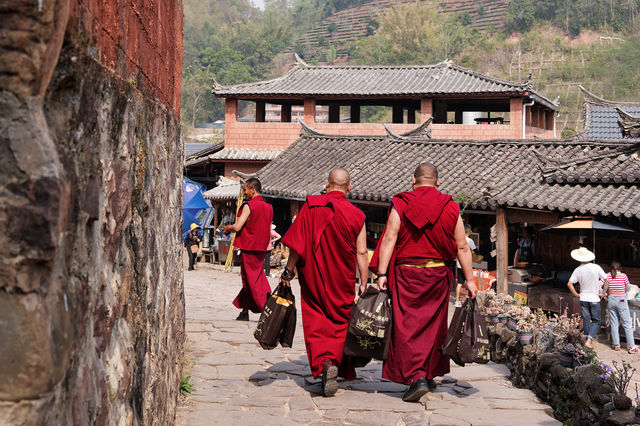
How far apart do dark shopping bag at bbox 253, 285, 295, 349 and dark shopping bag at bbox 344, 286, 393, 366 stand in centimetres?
52

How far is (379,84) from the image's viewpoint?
31844mm

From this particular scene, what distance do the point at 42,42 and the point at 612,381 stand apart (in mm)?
4995

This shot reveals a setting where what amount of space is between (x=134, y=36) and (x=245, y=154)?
28337 millimetres

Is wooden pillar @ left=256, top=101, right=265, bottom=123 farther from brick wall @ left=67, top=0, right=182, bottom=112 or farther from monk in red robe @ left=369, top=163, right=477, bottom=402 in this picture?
brick wall @ left=67, top=0, right=182, bottom=112

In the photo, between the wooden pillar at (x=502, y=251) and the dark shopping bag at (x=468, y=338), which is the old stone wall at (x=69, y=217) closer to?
the dark shopping bag at (x=468, y=338)

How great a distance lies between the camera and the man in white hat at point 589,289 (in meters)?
11.0

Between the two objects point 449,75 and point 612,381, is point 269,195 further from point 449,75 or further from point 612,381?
point 612,381

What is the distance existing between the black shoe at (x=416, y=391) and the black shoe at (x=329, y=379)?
519 millimetres

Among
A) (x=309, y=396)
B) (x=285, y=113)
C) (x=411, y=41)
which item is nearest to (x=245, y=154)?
(x=285, y=113)

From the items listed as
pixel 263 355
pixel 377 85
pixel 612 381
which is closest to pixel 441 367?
pixel 612 381

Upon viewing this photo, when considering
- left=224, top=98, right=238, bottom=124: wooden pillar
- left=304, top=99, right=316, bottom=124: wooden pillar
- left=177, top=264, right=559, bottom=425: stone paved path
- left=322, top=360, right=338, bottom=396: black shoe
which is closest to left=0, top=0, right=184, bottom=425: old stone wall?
left=177, top=264, right=559, bottom=425: stone paved path

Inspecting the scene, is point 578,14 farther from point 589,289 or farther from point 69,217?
point 69,217

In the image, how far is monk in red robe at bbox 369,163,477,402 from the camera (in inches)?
224

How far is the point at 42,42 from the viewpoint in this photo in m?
1.43
